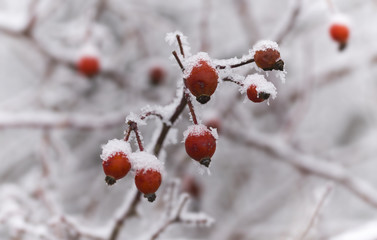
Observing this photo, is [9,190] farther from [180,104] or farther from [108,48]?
[108,48]

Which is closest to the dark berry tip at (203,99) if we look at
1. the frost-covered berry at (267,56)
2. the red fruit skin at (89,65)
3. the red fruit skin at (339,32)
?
the frost-covered berry at (267,56)

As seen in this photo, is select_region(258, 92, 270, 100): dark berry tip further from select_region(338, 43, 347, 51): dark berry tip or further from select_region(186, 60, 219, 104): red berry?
select_region(338, 43, 347, 51): dark berry tip

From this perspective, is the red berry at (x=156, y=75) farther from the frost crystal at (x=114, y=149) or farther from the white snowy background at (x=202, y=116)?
the frost crystal at (x=114, y=149)

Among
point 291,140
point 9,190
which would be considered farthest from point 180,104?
point 291,140

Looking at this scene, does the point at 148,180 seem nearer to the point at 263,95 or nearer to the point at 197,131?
the point at 197,131

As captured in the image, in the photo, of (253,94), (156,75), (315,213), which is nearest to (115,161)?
(253,94)

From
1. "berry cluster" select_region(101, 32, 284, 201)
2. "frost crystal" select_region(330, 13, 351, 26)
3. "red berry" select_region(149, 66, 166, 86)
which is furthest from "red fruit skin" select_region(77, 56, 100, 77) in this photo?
"berry cluster" select_region(101, 32, 284, 201)

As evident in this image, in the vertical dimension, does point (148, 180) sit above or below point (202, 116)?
below
